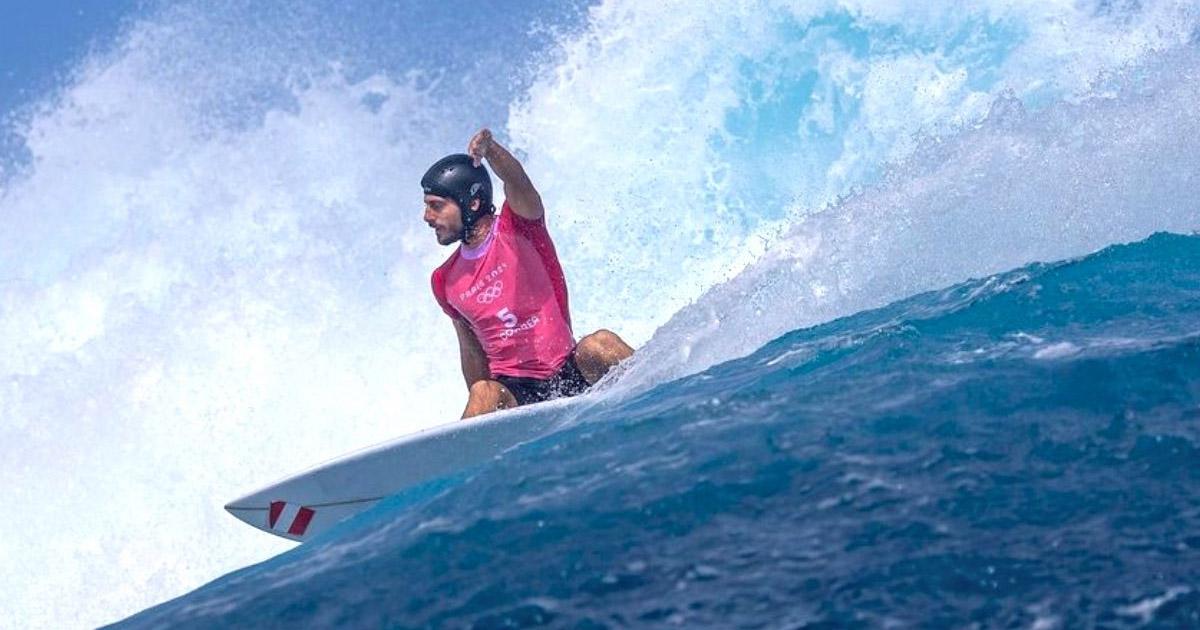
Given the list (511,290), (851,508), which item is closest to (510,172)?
(511,290)

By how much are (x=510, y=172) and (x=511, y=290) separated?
587mm

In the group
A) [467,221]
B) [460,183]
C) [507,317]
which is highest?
[460,183]

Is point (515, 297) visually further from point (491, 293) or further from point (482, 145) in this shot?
point (482, 145)

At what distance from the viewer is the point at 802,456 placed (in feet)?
11.7

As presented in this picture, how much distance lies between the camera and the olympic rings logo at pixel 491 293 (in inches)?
243

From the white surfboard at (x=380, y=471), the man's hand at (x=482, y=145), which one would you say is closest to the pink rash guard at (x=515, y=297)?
the man's hand at (x=482, y=145)

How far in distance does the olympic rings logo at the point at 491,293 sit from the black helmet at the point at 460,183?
0.93 ft

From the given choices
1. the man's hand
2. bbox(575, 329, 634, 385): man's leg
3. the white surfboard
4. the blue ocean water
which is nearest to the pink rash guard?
bbox(575, 329, 634, 385): man's leg

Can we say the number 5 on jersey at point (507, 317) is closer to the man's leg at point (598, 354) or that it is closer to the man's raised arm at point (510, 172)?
the man's leg at point (598, 354)

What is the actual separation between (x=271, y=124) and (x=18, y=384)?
11.3ft

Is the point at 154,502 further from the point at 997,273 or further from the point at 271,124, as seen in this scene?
the point at 997,273

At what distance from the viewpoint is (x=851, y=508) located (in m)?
3.15

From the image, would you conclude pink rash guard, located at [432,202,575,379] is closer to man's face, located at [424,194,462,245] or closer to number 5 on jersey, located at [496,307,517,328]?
number 5 on jersey, located at [496,307,517,328]

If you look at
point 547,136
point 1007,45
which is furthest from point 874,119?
point 547,136
